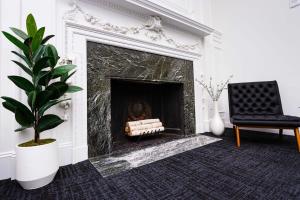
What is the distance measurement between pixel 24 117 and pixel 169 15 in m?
2.15

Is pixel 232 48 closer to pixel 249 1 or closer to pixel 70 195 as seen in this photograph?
pixel 249 1

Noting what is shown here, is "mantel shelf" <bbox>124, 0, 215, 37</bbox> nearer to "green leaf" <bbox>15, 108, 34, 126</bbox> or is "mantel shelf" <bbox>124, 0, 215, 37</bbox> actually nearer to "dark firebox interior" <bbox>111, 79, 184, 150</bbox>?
"dark firebox interior" <bbox>111, 79, 184, 150</bbox>

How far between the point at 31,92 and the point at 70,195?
76cm

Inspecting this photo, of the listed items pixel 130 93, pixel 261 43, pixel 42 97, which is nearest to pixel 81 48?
Result: pixel 42 97

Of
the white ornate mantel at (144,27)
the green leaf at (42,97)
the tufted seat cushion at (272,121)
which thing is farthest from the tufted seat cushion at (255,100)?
the green leaf at (42,97)

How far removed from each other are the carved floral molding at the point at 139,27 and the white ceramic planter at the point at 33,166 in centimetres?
132

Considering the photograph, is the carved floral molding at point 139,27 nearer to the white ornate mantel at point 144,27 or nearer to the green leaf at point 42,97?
the white ornate mantel at point 144,27

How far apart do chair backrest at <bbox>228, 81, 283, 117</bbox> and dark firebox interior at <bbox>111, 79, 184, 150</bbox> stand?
0.89 metres

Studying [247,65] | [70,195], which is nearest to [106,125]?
[70,195]

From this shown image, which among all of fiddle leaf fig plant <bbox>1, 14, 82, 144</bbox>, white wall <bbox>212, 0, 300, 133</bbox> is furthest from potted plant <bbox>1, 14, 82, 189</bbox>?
white wall <bbox>212, 0, 300, 133</bbox>

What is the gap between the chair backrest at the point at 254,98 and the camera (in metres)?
2.34

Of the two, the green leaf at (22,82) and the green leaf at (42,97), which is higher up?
the green leaf at (22,82)

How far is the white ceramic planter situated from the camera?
1.09 m

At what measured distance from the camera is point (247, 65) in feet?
9.44
